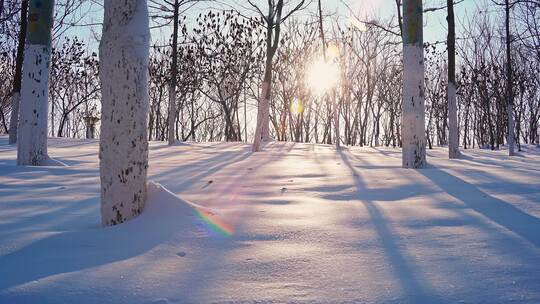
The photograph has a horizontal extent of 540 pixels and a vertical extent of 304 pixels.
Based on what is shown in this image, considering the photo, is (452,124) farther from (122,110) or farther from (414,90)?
(122,110)

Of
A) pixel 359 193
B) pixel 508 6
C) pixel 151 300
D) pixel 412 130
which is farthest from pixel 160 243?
pixel 508 6

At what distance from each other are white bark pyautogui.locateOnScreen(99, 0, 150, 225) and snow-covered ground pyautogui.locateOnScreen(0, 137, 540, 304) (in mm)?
190

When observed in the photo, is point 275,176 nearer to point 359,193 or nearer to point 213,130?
point 359,193

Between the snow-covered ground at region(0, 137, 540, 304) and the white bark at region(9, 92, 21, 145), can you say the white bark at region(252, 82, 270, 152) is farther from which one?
the snow-covered ground at region(0, 137, 540, 304)

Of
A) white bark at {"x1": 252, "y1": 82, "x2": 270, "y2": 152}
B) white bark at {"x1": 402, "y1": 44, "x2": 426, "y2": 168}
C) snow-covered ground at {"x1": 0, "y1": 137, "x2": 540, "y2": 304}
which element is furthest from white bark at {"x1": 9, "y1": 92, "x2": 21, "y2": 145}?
white bark at {"x1": 402, "y1": 44, "x2": 426, "y2": 168}

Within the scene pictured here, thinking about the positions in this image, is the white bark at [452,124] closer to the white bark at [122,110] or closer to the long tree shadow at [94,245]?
the long tree shadow at [94,245]

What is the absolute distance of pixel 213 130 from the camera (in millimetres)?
41094

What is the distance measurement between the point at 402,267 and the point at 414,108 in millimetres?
Answer: 4053

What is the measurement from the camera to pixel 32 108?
6.10m

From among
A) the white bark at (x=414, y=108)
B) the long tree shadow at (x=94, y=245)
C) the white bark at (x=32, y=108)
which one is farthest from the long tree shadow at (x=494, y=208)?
the white bark at (x=32, y=108)

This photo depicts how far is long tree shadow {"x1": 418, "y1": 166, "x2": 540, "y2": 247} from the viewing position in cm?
249

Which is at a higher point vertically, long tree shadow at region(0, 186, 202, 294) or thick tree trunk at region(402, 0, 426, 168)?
thick tree trunk at region(402, 0, 426, 168)

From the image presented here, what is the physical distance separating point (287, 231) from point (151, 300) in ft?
3.51

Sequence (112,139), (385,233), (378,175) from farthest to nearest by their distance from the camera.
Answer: (378,175) → (112,139) → (385,233)
